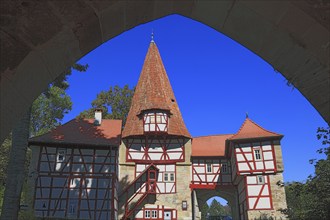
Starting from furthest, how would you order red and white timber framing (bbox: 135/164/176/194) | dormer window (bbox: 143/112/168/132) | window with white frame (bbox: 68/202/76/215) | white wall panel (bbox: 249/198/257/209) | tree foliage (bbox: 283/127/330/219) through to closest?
1. dormer window (bbox: 143/112/168/132)
2. red and white timber framing (bbox: 135/164/176/194)
3. white wall panel (bbox: 249/198/257/209)
4. window with white frame (bbox: 68/202/76/215)
5. tree foliage (bbox: 283/127/330/219)

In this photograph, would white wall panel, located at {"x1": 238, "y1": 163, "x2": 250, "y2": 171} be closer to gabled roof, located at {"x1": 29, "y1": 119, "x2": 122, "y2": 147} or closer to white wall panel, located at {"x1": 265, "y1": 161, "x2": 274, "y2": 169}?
white wall panel, located at {"x1": 265, "y1": 161, "x2": 274, "y2": 169}

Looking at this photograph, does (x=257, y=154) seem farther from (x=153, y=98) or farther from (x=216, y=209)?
(x=216, y=209)

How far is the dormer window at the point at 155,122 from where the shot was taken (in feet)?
88.7

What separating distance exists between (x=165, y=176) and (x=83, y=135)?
25.4 feet

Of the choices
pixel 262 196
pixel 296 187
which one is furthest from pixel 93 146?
pixel 296 187

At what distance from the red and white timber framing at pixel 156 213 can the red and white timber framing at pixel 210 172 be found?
10.5 feet

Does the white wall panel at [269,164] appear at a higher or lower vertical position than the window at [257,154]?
lower

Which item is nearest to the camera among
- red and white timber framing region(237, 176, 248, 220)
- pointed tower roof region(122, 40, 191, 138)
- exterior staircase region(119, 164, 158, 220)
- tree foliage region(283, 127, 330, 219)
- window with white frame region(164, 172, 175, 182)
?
tree foliage region(283, 127, 330, 219)

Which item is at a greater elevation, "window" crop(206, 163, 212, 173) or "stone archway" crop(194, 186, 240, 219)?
"window" crop(206, 163, 212, 173)

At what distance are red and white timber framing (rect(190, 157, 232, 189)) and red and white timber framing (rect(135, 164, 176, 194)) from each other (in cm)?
197

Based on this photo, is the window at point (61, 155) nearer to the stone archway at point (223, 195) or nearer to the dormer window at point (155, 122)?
the dormer window at point (155, 122)

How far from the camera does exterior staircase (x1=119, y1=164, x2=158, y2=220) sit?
24828 millimetres

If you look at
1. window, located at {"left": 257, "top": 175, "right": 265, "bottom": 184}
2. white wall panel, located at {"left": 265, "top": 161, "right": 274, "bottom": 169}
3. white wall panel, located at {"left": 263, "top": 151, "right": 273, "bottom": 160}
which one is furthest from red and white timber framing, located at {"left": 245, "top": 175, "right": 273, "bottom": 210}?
white wall panel, located at {"left": 263, "top": 151, "right": 273, "bottom": 160}

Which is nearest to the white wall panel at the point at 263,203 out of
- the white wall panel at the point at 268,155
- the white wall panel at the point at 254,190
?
the white wall panel at the point at 254,190
